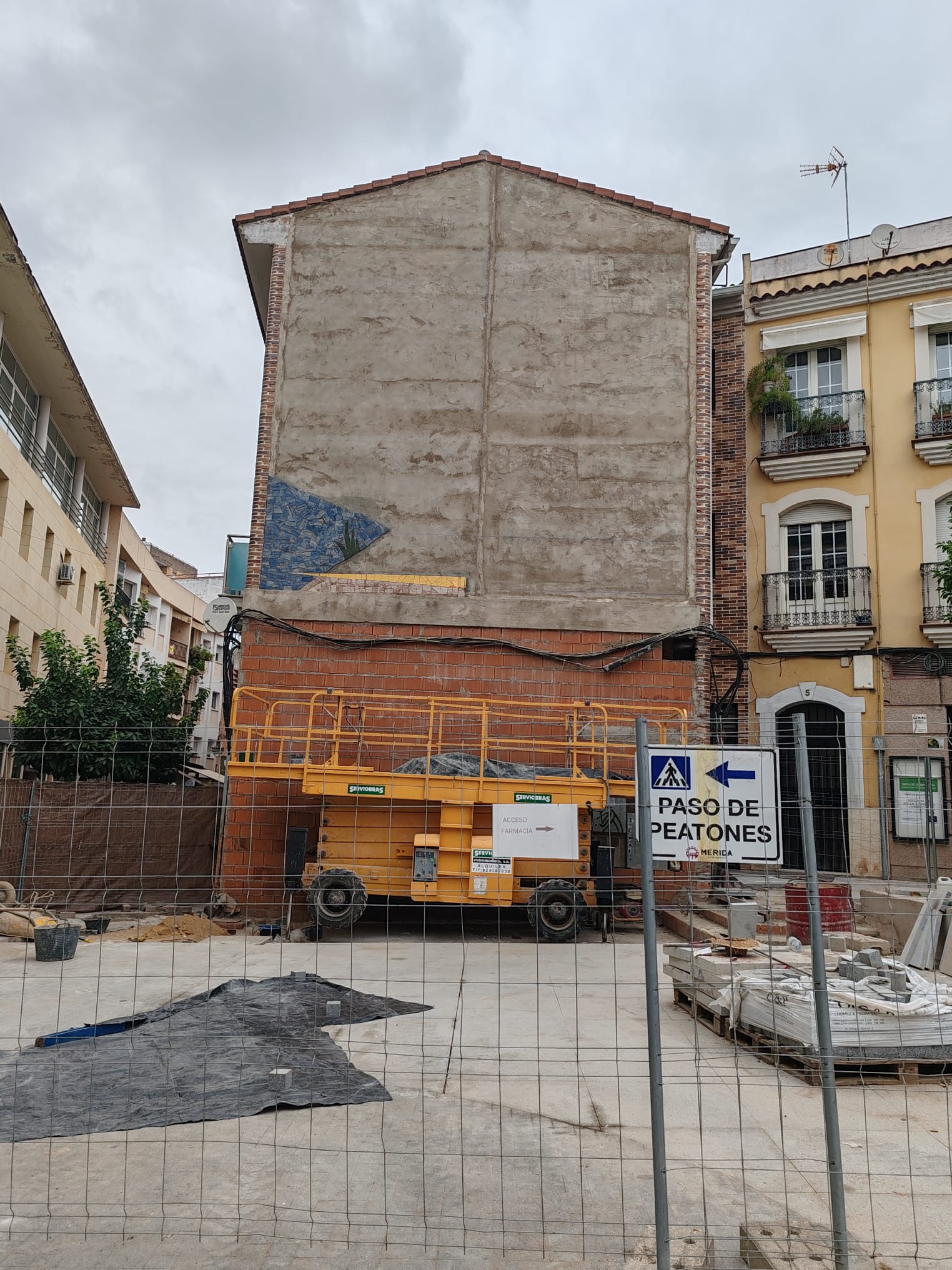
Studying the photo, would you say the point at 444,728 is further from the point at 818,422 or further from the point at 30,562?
the point at 30,562

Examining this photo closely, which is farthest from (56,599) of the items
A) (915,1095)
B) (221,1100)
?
(915,1095)

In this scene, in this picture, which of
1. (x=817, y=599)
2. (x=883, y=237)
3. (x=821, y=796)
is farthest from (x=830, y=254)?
(x=821, y=796)

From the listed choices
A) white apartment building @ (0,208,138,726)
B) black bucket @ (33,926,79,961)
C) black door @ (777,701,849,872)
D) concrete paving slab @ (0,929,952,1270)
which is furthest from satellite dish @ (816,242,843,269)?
black bucket @ (33,926,79,961)

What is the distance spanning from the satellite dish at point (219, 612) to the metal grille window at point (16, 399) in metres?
9.46

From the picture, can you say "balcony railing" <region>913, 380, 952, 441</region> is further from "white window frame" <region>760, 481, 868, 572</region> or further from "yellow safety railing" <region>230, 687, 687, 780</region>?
"yellow safety railing" <region>230, 687, 687, 780</region>

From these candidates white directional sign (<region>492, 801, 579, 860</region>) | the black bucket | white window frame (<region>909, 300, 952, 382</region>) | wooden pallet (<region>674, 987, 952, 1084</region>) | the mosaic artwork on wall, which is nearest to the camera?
white directional sign (<region>492, 801, 579, 860</region>)

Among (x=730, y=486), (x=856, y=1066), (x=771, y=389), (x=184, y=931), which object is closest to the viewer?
(x=856, y=1066)

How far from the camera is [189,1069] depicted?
20.0 ft

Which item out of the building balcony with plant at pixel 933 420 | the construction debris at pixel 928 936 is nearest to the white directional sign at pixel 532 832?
the construction debris at pixel 928 936

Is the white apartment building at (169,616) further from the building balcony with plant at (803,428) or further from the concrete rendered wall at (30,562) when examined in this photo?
the building balcony with plant at (803,428)

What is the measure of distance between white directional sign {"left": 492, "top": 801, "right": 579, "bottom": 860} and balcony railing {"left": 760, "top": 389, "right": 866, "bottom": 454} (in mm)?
15897

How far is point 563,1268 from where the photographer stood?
3662mm

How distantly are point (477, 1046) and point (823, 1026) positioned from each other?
3939mm

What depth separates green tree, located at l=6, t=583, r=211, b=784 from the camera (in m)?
18.3
